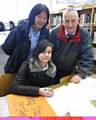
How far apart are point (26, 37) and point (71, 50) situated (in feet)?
1.56

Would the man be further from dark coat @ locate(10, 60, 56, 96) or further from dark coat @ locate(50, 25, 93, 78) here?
dark coat @ locate(10, 60, 56, 96)

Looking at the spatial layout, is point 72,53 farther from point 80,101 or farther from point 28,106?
point 28,106

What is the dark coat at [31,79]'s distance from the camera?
1.87m

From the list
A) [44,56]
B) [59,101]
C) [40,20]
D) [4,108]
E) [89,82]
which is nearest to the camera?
[4,108]

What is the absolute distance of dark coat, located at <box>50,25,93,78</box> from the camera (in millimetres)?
2422

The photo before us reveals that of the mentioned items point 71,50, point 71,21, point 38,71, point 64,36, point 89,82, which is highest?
point 71,21

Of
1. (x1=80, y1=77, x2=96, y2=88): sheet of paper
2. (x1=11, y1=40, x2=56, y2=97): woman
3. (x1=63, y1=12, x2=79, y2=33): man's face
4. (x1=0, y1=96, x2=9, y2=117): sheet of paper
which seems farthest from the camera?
(x1=63, y1=12, x2=79, y2=33): man's face

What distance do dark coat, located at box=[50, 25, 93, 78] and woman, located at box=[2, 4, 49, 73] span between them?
0.16 m

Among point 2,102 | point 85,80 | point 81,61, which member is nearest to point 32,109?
point 2,102

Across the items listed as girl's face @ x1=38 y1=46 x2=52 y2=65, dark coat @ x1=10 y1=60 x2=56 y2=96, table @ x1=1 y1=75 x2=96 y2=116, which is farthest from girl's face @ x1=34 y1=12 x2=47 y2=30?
table @ x1=1 y1=75 x2=96 y2=116

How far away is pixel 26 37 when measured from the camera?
2424 millimetres

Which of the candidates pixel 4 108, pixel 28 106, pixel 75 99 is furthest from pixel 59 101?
pixel 4 108

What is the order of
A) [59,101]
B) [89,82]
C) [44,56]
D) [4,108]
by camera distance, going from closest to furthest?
[4,108]
[59,101]
[44,56]
[89,82]

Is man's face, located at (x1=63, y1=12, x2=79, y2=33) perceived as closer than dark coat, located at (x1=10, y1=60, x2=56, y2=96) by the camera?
No
